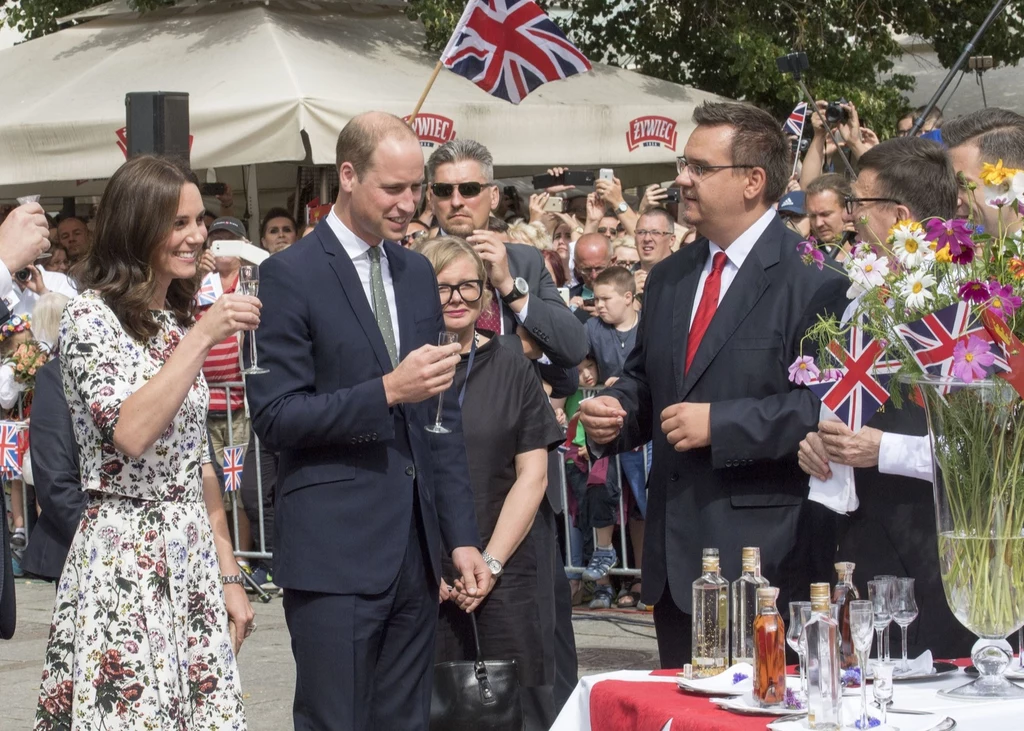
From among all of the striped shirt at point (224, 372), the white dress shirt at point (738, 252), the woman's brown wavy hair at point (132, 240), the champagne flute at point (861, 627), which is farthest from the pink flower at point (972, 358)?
the striped shirt at point (224, 372)

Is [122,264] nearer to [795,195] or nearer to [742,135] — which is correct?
[742,135]

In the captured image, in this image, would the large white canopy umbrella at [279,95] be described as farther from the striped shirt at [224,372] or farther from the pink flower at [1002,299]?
the pink flower at [1002,299]

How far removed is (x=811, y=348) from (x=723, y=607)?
1089 mm

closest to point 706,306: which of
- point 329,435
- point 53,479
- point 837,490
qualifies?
point 837,490

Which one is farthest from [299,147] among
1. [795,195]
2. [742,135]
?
[742,135]

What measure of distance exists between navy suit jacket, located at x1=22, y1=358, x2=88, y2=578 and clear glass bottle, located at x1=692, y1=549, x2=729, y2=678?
7.67 ft

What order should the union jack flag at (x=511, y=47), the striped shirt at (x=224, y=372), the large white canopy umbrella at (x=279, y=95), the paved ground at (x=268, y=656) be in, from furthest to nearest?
the large white canopy umbrella at (x=279, y=95)
the union jack flag at (x=511, y=47)
the striped shirt at (x=224, y=372)
the paved ground at (x=268, y=656)

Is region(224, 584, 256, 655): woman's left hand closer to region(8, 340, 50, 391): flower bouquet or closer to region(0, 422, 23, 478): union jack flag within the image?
region(8, 340, 50, 391): flower bouquet

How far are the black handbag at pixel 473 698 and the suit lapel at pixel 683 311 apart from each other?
3.96 feet

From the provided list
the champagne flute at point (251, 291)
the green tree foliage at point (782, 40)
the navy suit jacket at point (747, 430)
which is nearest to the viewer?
the champagne flute at point (251, 291)

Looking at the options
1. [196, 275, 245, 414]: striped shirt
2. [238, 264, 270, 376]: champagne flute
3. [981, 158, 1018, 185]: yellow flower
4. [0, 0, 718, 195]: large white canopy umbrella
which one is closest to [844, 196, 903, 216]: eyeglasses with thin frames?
[981, 158, 1018, 185]: yellow flower

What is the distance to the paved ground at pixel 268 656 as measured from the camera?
703cm

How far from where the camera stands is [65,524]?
5168 millimetres

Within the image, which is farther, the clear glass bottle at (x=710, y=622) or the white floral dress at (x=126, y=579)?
the white floral dress at (x=126, y=579)
